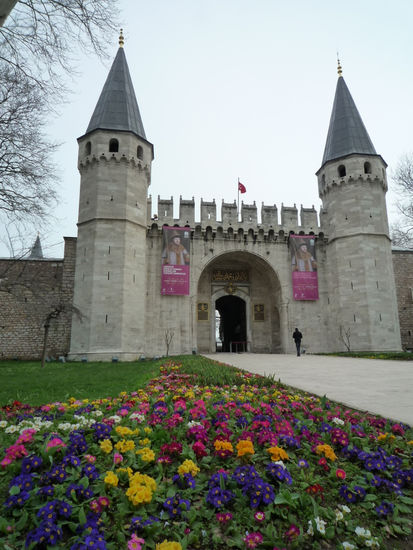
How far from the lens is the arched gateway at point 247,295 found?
72.2 ft

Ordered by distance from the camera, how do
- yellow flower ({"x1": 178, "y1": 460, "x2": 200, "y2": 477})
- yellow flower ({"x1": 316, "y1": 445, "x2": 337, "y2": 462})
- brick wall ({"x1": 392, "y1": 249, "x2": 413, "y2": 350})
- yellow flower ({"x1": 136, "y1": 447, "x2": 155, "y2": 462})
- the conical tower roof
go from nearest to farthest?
yellow flower ({"x1": 178, "y1": 460, "x2": 200, "y2": 477})
yellow flower ({"x1": 136, "y1": 447, "x2": 155, "y2": 462})
yellow flower ({"x1": 316, "y1": 445, "x2": 337, "y2": 462})
the conical tower roof
brick wall ({"x1": 392, "y1": 249, "x2": 413, "y2": 350})

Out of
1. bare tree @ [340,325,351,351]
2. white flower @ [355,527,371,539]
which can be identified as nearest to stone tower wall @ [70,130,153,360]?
bare tree @ [340,325,351,351]

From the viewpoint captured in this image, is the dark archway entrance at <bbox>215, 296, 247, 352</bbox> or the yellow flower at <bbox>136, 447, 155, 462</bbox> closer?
the yellow flower at <bbox>136, 447, 155, 462</bbox>

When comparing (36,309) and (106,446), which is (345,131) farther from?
(106,446)

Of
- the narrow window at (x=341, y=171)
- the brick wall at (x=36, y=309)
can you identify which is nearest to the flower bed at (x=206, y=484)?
the brick wall at (x=36, y=309)

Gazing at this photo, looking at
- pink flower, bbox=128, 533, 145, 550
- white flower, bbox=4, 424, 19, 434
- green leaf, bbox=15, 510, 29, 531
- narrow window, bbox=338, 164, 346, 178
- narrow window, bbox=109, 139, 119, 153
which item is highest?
narrow window, bbox=109, 139, 119, 153

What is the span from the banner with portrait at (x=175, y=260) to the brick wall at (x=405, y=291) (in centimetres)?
1394

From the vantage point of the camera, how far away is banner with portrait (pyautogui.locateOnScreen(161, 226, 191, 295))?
781 inches

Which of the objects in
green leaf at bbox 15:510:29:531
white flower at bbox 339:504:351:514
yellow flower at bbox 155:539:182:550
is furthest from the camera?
white flower at bbox 339:504:351:514

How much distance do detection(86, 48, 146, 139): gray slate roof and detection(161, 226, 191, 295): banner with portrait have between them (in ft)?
19.9

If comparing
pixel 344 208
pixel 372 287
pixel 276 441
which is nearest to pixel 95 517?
pixel 276 441

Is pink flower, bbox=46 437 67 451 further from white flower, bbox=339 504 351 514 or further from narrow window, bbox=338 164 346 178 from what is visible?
narrow window, bbox=338 164 346 178

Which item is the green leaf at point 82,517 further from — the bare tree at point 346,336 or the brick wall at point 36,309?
the bare tree at point 346,336

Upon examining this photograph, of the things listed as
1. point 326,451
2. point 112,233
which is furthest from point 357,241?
point 326,451
